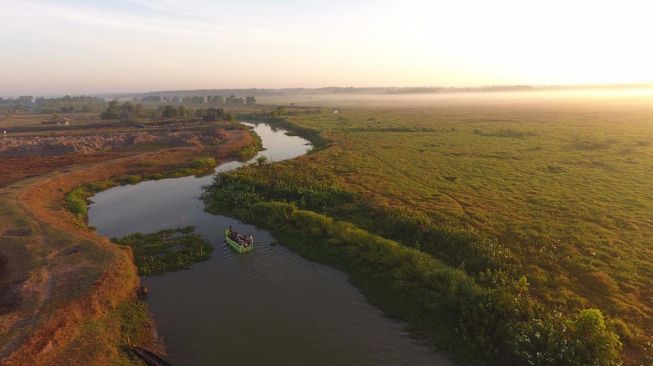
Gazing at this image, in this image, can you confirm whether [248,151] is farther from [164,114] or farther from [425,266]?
[164,114]

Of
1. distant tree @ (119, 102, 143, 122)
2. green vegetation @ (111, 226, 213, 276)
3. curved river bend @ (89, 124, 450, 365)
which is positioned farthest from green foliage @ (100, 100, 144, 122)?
curved river bend @ (89, 124, 450, 365)

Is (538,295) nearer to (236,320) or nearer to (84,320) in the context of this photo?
(236,320)

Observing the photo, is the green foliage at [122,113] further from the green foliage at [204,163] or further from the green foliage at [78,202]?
the green foliage at [78,202]

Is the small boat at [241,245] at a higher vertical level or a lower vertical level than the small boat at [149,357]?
higher

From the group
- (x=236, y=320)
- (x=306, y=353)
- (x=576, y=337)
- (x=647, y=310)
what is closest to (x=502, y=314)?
(x=576, y=337)

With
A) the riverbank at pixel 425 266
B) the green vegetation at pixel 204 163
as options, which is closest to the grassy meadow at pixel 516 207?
the riverbank at pixel 425 266

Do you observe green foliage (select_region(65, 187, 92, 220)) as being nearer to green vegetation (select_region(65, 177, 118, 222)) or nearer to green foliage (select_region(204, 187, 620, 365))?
green vegetation (select_region(65, 177, 118, 222))

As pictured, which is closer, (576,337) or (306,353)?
(576,337)
